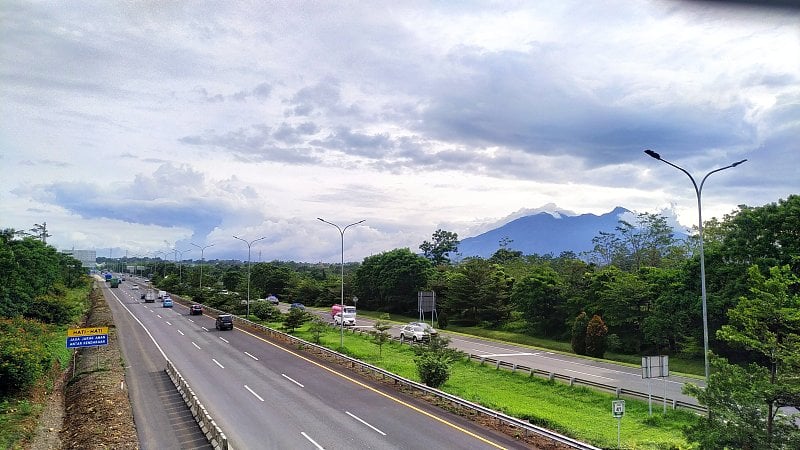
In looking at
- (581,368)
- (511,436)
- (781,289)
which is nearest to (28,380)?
(511,436)

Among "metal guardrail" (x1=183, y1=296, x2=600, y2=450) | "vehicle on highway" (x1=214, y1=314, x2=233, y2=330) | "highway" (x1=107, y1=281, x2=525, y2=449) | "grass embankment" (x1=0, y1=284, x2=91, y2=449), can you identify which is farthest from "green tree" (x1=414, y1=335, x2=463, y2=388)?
"vehicle on highway" (x1=214, y1=314, x2=233, y2=330)

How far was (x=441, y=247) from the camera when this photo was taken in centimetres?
11694

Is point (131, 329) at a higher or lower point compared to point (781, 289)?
lower

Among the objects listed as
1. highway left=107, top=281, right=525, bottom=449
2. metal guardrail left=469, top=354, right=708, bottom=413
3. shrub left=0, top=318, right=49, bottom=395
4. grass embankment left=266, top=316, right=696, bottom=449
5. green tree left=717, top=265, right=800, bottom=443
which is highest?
green tree left=717, top=265, right=800, bottom=443

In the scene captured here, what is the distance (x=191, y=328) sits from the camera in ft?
157

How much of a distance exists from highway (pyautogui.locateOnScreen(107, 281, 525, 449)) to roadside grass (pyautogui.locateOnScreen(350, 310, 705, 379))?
66.5ft

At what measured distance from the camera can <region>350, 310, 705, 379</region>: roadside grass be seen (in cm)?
3478

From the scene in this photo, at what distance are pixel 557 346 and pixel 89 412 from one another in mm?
36724

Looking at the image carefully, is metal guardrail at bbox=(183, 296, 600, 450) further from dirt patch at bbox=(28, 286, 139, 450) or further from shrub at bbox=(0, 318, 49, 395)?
shrub at bbox=(0, 318, 49, 395)

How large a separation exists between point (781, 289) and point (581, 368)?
22.5 m

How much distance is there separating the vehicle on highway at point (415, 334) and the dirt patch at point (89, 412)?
849 inches

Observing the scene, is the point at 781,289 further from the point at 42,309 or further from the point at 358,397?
the point at 42,309

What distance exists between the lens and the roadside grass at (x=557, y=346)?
34.8 m

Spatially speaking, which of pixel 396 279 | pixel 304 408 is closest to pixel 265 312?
pixel 396 279
